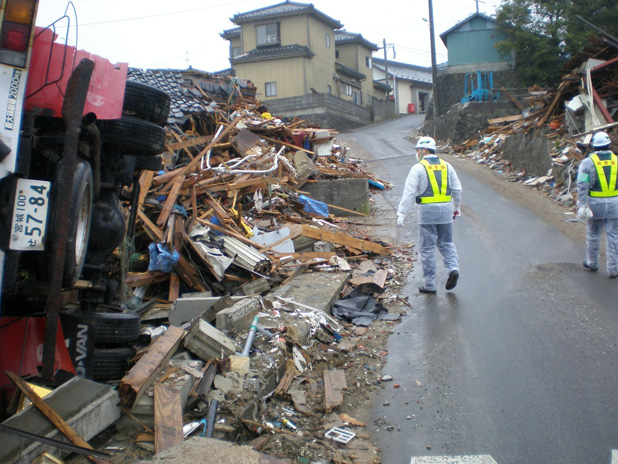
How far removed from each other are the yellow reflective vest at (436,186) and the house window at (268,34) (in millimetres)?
36339

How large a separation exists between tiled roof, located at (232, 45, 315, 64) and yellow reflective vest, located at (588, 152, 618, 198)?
33925mm

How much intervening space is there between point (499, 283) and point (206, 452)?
5.54 meters

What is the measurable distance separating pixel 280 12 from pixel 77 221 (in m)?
40.5

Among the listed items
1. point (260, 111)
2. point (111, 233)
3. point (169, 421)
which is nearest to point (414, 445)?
point (169, 421)

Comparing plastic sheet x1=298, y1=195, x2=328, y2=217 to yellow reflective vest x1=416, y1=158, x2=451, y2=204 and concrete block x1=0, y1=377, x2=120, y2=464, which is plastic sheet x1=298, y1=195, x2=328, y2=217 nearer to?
yellow reflective vest x1=416, y1=158, x2=451, y2=204

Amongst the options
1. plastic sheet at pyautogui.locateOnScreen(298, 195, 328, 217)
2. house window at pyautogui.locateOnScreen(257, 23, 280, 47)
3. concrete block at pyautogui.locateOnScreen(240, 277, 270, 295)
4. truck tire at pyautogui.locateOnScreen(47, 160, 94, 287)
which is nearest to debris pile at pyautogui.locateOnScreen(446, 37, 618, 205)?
plastic sheet at pyautogui.locateOnScreen(298, 195, 328, 217)

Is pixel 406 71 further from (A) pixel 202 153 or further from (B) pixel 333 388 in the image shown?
(B) pixel 333 388

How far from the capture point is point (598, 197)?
7840mm

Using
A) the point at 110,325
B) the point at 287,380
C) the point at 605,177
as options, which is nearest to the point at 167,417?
the point at 110,325

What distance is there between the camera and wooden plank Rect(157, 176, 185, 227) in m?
7.33

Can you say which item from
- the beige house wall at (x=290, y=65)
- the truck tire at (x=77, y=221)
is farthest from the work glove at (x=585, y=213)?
the beige house wall at (x=290, y=65)

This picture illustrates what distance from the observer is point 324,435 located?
13.0 feet

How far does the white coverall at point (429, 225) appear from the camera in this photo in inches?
289

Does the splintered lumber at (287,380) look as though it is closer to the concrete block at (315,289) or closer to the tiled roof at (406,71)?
the concrete block at (315,289)
